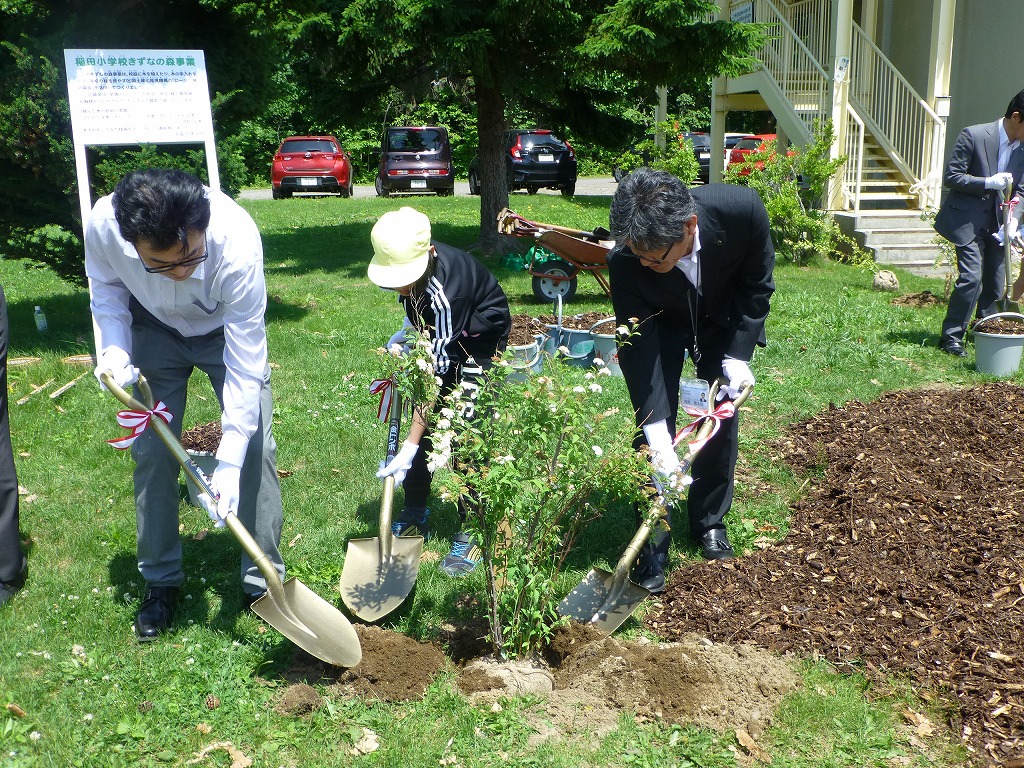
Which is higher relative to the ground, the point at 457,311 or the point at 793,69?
the point at 793,69

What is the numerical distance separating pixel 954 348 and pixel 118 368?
6169 mm

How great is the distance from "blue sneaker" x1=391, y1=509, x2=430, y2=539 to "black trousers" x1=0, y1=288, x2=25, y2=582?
A: 1.66 meters

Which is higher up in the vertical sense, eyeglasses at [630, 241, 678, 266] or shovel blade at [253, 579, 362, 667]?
eyeglasses at [630, 241, 678, 266]

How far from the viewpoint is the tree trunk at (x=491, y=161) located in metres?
12.0

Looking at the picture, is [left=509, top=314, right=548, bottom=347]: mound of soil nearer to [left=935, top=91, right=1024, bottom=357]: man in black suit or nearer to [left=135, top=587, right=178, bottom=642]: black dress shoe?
[left=935, top=91, right=1024, bottom=357]: man in black suit

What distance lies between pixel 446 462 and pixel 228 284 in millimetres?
1038

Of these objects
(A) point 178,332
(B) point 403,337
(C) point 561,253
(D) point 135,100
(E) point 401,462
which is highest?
(D) point 135,100

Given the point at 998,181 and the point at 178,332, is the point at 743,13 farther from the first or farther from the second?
the point at 178,332

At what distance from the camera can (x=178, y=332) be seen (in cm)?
347

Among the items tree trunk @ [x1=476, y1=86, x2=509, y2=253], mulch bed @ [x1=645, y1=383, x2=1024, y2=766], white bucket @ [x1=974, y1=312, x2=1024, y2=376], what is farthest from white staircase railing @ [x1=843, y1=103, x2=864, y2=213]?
mulch bed @ [x1=645, y1=383, x2=1024, y2=766]

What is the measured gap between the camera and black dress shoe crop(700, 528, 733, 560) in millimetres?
4133

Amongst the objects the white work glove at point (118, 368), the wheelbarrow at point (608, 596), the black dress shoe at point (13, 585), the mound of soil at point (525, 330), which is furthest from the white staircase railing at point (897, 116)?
the black dress shoe at point (13, 585)

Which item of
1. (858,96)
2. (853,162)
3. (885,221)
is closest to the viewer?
(885,221)

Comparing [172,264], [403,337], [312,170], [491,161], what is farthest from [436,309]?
[312,170]
